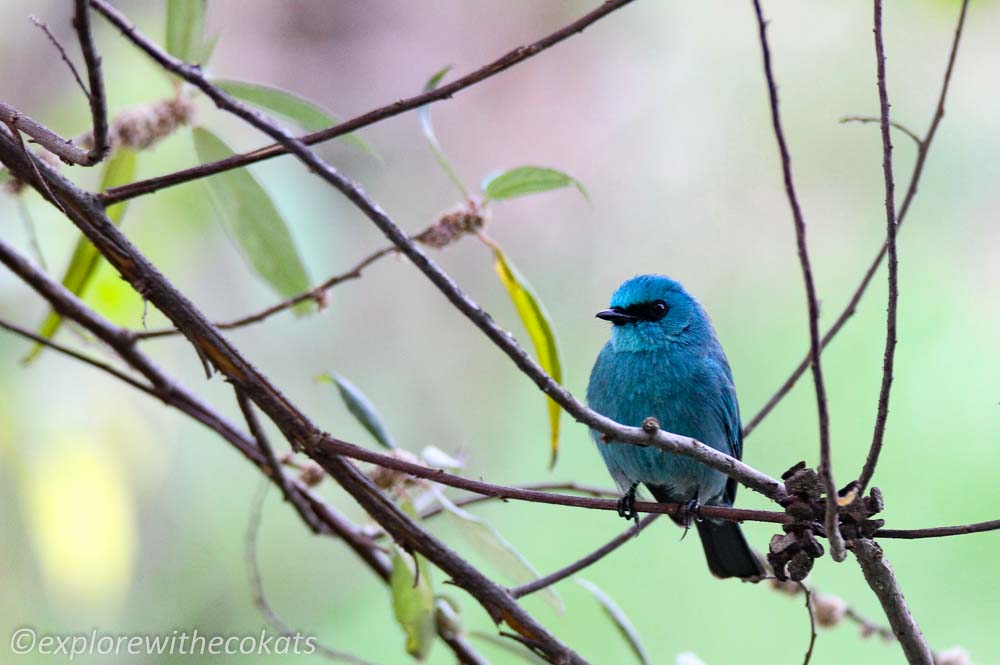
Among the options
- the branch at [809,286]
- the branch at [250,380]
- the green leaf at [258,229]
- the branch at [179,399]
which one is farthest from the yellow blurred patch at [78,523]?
the branch at [809,286]

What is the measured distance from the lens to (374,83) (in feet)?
15.4

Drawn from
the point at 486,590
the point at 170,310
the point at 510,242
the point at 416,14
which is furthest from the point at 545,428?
the point at 170,310

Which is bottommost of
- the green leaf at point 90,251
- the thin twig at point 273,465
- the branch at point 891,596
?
the branch at point 891,596

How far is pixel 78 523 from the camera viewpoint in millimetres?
3082

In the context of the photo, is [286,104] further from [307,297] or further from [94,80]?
[94,80]

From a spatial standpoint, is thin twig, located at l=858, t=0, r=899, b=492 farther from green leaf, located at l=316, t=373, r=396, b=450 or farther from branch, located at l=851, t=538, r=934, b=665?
green leaf, located at l=316, t=373, r=396, b=450

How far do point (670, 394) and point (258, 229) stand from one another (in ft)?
3.73

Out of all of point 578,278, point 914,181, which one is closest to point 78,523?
point 578,278

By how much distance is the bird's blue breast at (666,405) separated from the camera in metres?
2.71

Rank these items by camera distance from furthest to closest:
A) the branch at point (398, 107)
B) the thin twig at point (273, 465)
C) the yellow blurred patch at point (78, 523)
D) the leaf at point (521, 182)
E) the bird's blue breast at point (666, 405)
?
the yellow blurred patch at point (78, 523), the bird's blue breast at point (666, 405), the leaf at point (521, 182), the thin twig at point (273, 465), the branch at point (398, 107)

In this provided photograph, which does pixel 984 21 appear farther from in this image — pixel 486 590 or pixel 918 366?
pixel 486 590

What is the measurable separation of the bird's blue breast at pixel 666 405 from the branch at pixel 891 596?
3.67 ft

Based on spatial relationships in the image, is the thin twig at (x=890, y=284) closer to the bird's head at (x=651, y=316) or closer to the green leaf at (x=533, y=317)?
the green leaf at (x=533, y=317)

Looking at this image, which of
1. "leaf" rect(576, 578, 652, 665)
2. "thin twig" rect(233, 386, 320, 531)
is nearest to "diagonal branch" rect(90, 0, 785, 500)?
"thin twig" rect(233, 386, 320, 531)
